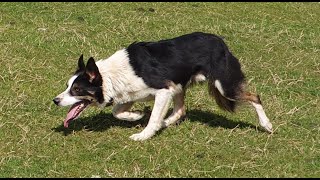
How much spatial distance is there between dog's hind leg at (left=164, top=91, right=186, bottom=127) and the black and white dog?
0.16 metres

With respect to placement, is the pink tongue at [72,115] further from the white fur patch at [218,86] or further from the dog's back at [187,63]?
the white fur patch at [218,86]

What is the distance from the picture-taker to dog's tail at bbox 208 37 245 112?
23.1ft

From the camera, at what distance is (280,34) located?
1096cm

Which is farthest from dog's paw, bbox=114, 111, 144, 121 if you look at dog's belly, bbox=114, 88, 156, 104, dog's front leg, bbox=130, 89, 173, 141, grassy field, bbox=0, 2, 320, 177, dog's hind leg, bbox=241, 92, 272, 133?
dog's hind leg, bbox=241, 92, 272, 133

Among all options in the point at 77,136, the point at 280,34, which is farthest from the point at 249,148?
the point at 280,34

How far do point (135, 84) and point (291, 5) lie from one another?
7.69 m

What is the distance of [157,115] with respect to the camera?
6973mm

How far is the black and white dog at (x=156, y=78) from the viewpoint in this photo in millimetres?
6816

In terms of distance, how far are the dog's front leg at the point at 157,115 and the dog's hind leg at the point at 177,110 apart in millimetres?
401

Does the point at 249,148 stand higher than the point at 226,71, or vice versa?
the point at 226,71

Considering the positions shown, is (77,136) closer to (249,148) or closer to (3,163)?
(3,163)

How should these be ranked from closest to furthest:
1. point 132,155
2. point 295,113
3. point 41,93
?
point 132,155 < point 295,113 < point 41,93

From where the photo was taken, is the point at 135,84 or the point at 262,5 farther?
the point at 262,5

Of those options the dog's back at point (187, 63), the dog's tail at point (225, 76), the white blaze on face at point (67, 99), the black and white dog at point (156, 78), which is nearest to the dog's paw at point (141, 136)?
the black and white dog at point (156, 78)
